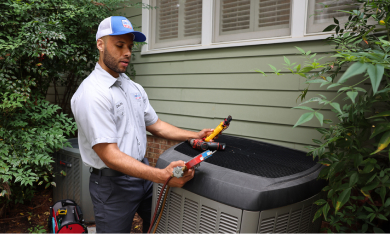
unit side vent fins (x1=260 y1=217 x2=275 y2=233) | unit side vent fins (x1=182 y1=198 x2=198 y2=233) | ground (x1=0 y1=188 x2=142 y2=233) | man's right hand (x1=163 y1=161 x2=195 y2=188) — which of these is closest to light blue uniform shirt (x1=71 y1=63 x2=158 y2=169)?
man's right hand (x1=163 y1=161 x2=195 y2=188)

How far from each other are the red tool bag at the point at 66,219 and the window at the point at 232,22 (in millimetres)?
2137

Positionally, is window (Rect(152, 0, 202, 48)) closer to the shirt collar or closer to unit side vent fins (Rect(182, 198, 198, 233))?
the shirt collar

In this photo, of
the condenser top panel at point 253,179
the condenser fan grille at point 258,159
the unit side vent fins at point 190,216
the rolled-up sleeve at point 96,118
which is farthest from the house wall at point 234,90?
the rolled-up sleeve at point 96,118

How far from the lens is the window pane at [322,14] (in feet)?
7.47

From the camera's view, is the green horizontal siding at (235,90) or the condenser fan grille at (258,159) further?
the green horizontal siding at (235,90)

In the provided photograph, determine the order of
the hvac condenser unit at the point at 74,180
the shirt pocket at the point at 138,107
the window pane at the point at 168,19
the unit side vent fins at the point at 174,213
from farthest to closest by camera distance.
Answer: the window pane at the point at 168,19, the hvac condenser unit at the point at 74,180, the shirt pocket at the point at 138,107, the unit side vent fins at the point at 174,213

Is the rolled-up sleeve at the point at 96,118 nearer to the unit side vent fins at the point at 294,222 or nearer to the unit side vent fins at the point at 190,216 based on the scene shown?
the unit side vent fins at the point at 190,216

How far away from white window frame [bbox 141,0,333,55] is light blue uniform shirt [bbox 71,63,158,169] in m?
1.34

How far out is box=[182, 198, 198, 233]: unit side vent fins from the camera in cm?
132

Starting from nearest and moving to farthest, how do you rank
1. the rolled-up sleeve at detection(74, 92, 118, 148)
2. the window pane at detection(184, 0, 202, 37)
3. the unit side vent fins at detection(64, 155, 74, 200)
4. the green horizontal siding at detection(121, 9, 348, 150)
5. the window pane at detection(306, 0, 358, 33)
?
the rolled-up sleeve at detection(74, 92, 118, 148) < the window pane at detection(306, 0, 358, 33) < the green horizontal siding at detection(121, 9, 348, 150) < the unit side vent fins at detection(64, 155, 74, 200) < the window pane at detection(184, 0, 202, 37)

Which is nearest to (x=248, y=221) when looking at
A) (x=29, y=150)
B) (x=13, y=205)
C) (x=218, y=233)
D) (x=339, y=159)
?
(x=218, y=233)

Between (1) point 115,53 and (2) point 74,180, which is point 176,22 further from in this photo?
(2) point 74,180

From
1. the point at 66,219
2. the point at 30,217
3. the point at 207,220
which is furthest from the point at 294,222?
the point at 30,217

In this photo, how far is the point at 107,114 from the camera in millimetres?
1581
